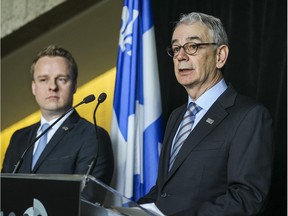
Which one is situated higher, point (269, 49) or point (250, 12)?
point (250, 12)

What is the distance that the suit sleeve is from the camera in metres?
2.40

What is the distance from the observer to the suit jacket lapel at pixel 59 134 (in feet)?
11.1

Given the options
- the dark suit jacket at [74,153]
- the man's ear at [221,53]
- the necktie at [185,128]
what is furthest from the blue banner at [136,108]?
the man's ear at [221,53]

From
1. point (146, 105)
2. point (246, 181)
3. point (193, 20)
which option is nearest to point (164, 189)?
point (246, 181)

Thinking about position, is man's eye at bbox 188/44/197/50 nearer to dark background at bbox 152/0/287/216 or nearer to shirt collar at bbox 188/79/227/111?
shirt collar at bbox 188/79/227/111

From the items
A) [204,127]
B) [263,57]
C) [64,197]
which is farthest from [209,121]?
[263,57]

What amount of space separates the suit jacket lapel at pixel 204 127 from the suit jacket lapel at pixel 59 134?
3.07 ft

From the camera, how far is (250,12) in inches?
161

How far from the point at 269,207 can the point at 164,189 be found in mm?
1361

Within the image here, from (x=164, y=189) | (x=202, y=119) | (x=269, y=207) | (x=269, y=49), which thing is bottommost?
(x=269, y=207)

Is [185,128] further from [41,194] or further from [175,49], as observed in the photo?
[41,194]

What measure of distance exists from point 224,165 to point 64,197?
2.53 feet

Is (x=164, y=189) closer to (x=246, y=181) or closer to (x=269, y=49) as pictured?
(x=246, y=181)

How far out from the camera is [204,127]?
8.87ft
